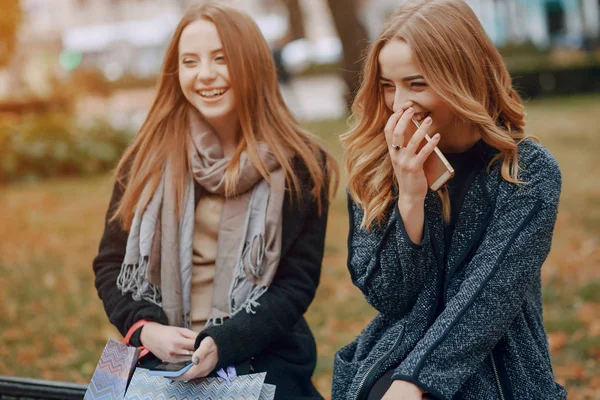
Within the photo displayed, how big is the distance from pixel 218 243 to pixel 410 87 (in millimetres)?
890

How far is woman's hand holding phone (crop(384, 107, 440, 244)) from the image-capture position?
2.02m

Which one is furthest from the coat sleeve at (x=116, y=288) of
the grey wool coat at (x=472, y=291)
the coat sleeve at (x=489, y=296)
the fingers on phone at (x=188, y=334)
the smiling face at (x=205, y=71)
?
the coat sleeve at (x=489, y=296)

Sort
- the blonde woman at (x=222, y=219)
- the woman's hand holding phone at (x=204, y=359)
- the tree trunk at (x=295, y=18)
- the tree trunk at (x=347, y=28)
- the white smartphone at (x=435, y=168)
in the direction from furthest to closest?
the tree trunk at (x=295, y=18) < the tree trunk at (x=347, y=28) < the blonde woman at (x=222, y=219) < the woman's hand holding phone at (x=204, y=359) < the white smartphone at (x=435, y=168)

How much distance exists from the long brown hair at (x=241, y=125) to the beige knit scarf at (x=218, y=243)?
38 millimetres

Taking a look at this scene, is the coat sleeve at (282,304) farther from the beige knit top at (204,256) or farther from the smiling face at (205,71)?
the smiling face at (205,71)

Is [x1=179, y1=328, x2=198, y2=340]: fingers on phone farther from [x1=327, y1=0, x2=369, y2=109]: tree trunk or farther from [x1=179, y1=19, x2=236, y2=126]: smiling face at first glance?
[x1=327, y1=0, x2=369, y2=109]: tree trunk

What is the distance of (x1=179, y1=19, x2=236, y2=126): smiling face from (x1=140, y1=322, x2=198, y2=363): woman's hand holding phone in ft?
2.48

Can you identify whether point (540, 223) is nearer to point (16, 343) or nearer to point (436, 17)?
point (436, 17)

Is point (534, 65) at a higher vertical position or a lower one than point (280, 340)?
lower

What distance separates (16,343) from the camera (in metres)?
4.76

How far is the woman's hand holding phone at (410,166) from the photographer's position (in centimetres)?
202

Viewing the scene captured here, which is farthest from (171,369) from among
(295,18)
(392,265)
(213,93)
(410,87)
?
(295,18)

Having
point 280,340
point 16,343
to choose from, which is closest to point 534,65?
point 16,343

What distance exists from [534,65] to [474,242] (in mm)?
16129
